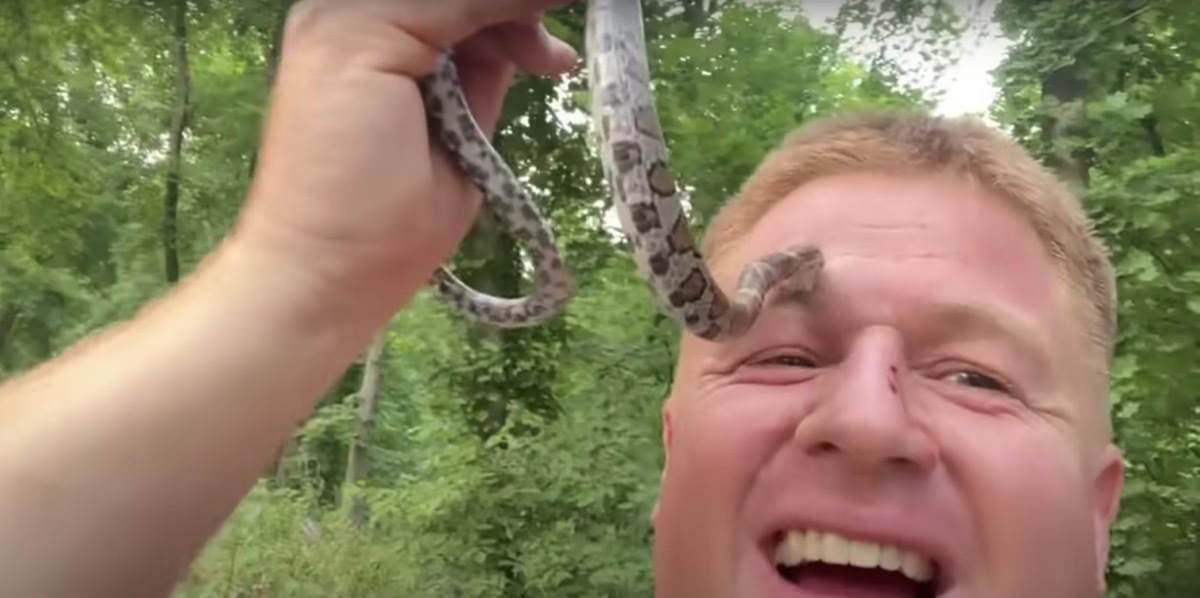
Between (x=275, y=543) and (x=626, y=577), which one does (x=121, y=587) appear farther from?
(x=626, y=577)

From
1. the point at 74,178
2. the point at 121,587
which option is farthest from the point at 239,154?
the point at 121,587

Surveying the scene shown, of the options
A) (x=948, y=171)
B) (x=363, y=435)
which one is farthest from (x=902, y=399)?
(x=363, y=435)

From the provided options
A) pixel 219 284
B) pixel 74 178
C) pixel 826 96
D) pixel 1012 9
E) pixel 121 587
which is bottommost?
pixel 121 587

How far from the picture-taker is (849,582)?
2.30ft

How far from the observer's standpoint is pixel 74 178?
210 cm

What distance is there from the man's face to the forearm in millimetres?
272

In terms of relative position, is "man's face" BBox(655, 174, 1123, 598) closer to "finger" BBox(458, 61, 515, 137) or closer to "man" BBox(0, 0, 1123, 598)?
"man" BBox(0, 0, 1123, 598)

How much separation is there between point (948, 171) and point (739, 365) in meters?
0.20

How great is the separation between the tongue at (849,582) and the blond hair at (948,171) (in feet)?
0.76

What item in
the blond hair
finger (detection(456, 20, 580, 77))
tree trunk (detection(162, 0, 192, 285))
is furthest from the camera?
tree trunk (detection(162, 0, 192, 285))

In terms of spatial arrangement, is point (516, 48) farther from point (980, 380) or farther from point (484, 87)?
point (980, 380)

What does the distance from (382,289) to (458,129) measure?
8cm

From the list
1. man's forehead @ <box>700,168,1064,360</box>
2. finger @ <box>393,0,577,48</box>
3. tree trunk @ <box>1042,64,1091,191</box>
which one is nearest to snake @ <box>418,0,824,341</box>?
finger @ <box>393,0,577,48</box>

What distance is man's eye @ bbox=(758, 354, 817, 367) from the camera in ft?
2.38
